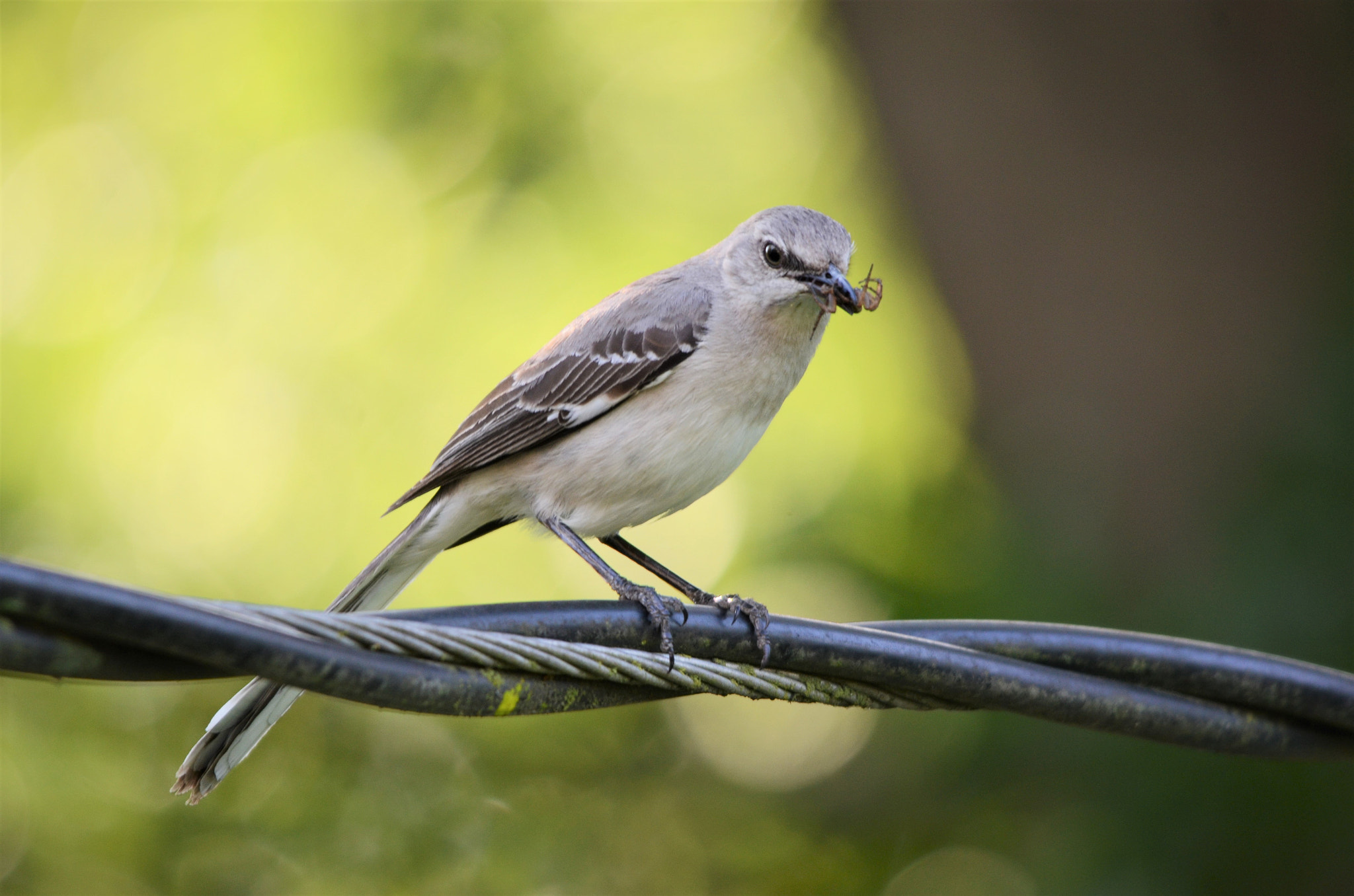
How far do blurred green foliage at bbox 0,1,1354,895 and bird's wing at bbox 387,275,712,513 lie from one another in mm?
1785

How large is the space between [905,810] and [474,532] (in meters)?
2.21

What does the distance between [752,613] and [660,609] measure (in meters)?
0.20

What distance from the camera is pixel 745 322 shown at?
361 cm

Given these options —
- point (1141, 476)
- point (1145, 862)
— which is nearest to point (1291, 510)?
point (1141, 476)

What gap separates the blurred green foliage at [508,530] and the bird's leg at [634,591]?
173 cm

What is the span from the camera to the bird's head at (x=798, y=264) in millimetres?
3396

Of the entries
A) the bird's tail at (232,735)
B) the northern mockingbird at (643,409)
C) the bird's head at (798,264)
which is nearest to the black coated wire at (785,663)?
the bird's tail at (232,735)

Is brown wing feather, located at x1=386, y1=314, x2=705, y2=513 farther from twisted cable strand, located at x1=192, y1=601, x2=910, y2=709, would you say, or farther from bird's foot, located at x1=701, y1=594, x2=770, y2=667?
twisted cable strand, located at x1=192, y1=601, x2=910, y2=709

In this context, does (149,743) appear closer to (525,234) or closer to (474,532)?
(474,532)

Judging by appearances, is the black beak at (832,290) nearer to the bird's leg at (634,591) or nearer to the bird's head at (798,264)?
the bird's head at (798,264)

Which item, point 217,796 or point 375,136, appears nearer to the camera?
point 217,796

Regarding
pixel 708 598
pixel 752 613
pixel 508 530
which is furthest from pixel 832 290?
pixel 508 530

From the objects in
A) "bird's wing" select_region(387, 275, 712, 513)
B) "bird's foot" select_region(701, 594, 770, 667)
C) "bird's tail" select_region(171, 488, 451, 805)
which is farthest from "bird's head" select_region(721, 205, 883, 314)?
"bird's tail" select_region(171, 488, 451, 805)

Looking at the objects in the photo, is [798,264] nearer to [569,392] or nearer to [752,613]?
[569,392]
